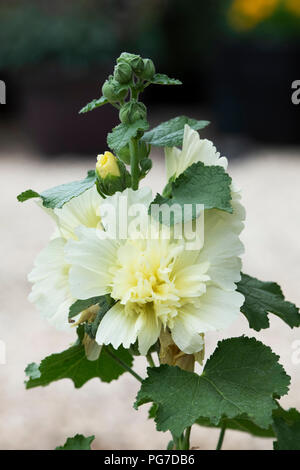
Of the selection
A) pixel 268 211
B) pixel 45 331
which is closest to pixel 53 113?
pixel 268 211

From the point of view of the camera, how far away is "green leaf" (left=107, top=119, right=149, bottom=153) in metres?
0.59

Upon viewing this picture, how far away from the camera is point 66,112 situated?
14.6ft

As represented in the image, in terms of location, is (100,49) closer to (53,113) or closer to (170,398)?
(53,113)

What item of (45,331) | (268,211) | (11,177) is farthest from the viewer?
(11,177)

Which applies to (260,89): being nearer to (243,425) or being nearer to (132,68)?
(243,425)

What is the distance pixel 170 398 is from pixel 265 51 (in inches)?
158

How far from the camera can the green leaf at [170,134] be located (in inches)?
24.7

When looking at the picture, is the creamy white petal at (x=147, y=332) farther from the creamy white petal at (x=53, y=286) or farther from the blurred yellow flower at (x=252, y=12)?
the blurred yellow flower at (x=252, y=12)

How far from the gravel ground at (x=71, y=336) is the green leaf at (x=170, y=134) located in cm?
101

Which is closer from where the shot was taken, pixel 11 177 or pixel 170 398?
pixel 170 398

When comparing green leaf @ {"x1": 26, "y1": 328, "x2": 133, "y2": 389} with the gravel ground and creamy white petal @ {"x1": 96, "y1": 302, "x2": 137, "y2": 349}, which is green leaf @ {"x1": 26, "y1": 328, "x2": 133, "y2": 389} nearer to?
creamy white petal @ {"x1": 96, "y1": 302, "x2": 137, "y2": 349}

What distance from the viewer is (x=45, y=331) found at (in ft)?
7.28

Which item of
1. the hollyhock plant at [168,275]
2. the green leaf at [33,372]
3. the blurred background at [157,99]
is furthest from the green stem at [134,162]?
the blurred background at [157,99]

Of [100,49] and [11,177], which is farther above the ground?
[100,49]
